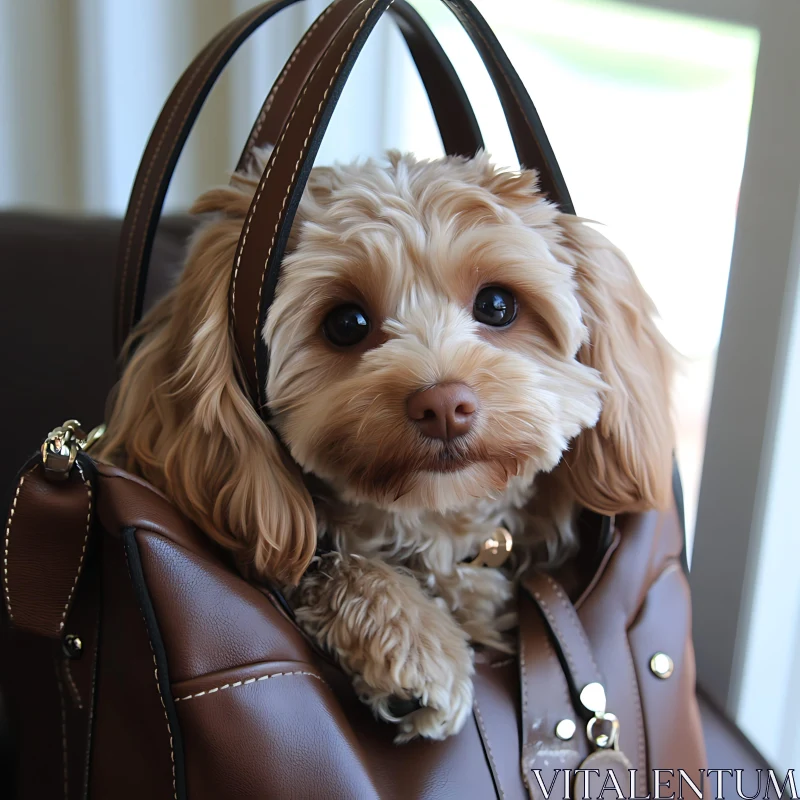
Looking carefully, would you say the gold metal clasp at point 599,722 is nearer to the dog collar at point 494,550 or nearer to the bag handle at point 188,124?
the dog collar at point 494,550

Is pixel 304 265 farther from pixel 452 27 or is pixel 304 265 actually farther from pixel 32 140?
pixel 32 140

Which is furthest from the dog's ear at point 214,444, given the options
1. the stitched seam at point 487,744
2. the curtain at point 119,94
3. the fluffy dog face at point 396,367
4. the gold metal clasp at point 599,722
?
the curtain at point 119,94

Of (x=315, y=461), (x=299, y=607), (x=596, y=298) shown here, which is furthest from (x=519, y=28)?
(x=299, y=607)

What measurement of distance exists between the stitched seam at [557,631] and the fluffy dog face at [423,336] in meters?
0.14

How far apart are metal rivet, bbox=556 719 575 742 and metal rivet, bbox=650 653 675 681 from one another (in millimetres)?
129

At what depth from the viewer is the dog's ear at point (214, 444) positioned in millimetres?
760

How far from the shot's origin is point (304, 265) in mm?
786

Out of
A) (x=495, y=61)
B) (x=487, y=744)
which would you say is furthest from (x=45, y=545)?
(x=495, y=61)

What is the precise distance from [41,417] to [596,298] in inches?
32.7

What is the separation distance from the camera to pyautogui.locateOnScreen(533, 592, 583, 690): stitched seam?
0.83 meters

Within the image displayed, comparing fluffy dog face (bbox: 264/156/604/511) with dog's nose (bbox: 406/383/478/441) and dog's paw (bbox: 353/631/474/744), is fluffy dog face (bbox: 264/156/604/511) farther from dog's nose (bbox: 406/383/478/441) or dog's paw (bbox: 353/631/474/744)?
dog's paw (bbox: 353/631/474/744)

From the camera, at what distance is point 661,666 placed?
88 cm

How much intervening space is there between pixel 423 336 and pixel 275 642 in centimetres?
32

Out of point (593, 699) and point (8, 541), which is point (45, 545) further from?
point (593, 699)
